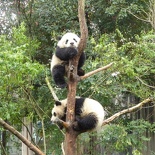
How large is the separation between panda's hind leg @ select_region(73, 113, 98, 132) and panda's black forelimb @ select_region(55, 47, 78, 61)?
540 mm

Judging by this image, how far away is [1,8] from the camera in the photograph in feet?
17.3

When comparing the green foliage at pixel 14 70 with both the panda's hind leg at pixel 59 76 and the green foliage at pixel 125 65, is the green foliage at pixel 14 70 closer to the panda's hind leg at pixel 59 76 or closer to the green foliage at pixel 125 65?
the panda's hind leg at pixel 59 76

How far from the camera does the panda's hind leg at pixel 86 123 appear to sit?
7.73ft

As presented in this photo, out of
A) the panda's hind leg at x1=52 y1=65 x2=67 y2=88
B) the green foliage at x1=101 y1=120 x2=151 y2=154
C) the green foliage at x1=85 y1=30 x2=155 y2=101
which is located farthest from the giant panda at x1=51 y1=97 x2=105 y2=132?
the green foliage at x1=101 y1=120 x2=151 y2=154

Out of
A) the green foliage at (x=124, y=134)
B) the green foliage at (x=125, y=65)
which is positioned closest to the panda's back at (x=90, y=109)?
the green foliage at (x=125, y=65)

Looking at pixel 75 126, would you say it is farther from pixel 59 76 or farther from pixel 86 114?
pixel 59 76

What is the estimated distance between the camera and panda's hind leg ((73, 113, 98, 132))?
236 cm

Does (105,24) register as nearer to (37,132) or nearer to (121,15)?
(121,15)

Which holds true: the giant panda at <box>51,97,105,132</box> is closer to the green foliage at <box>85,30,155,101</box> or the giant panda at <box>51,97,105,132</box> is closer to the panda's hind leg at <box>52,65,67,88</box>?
the panda's hind leg at <box>52,65,67,88</box>

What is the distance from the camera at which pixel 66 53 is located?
2.86m

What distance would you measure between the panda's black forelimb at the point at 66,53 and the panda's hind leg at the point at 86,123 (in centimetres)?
54

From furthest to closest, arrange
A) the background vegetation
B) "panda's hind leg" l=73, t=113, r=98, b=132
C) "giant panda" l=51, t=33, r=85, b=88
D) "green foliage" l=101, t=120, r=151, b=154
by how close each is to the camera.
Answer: "green foliage" l=101, t=120, r=151, b=154 < the background vegetation < "giant panda" l=51, t=33, r=85, b=88 < "panda's hind leg" l=73, t=113, r=98, b=132

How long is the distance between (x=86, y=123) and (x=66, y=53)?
2.34 feet

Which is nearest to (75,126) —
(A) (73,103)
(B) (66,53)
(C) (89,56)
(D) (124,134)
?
(A) (73,103)
